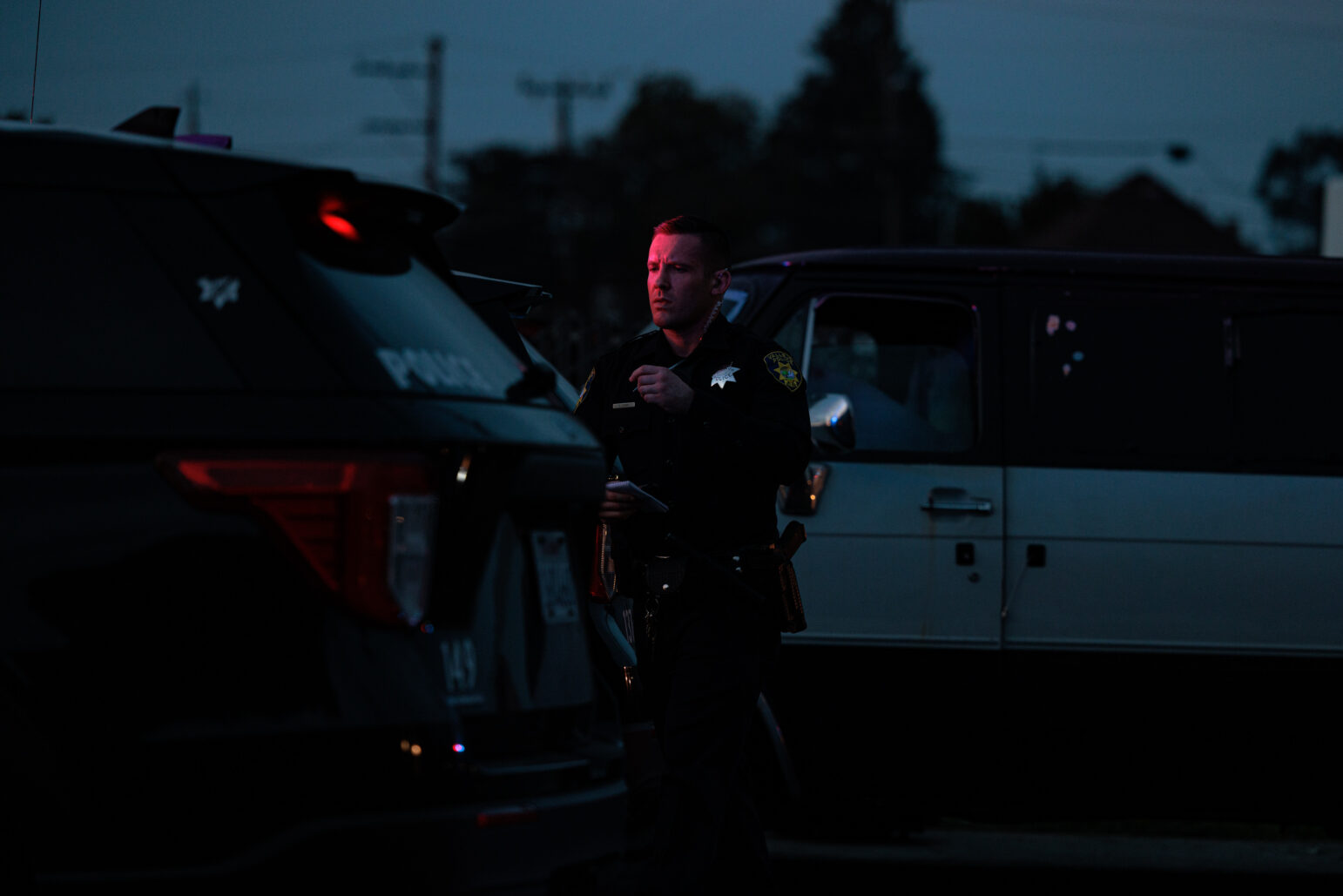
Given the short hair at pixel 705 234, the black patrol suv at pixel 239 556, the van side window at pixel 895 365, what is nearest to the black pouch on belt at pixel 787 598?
the short hair at pixel 705 234

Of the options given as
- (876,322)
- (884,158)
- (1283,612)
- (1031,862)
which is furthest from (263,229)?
(884,158)

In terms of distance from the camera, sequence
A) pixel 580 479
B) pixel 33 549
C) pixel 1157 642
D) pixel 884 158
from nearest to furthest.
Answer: pixel 33 549
pixel 580 479
pixel 1157 642
pixel 884 158

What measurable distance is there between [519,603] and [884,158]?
136ft

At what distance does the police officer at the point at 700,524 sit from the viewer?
4.40 m

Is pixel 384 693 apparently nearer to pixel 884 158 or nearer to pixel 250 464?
pixel 250 464

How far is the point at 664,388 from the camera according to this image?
14.2 feet

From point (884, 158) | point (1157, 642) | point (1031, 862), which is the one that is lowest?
point (1031, 862)

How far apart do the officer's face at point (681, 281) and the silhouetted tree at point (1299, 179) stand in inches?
4171

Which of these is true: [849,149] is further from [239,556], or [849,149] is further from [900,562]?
[239,556]

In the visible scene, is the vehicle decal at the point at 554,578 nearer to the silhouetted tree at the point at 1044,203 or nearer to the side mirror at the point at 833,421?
the side mirror at the point at 833,421

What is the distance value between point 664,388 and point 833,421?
1401 mm

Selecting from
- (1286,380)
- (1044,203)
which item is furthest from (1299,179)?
(1286,380)

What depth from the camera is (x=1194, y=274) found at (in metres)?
6.12

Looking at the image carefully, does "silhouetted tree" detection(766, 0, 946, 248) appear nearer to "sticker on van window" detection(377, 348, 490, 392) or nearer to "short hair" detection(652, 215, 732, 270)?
"short hair" detection(652, 215, 732, 270)
